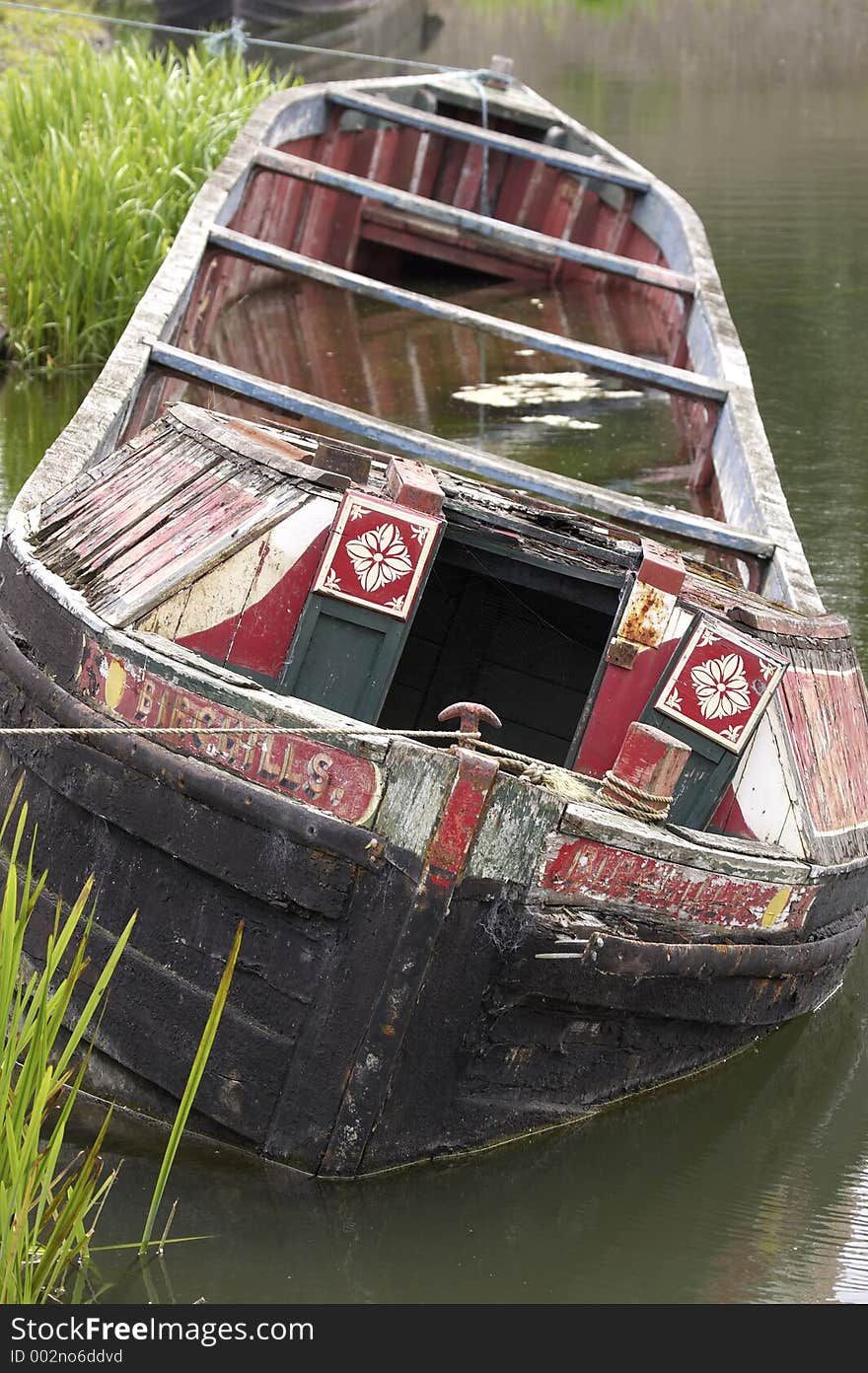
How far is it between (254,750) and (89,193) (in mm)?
6933

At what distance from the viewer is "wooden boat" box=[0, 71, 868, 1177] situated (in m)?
3.91

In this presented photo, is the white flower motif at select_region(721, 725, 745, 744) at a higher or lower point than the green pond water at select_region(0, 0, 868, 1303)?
higher

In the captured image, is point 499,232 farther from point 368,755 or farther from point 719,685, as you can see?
point 368,755

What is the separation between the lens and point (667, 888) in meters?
4.13

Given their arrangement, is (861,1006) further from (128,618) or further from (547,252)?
(547,252)

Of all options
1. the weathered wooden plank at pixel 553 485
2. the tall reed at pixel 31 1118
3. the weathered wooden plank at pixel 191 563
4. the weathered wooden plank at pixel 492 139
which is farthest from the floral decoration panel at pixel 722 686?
the weathered wooden plank at pixel 492 139

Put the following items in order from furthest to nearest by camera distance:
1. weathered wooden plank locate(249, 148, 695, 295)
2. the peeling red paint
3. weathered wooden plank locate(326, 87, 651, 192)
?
weathered wooden plank locate(326, 87, 651, 192) < weathered wooden plank locate(249, 148, 695, 295) < the peeling red paint

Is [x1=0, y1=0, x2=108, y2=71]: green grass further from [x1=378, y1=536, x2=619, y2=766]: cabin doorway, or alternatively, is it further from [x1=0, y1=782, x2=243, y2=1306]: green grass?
[x1=0, y1=782, x2=243, y2=1306]: green grass

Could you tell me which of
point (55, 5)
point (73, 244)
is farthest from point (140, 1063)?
point (55, 5)

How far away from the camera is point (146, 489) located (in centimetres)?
488

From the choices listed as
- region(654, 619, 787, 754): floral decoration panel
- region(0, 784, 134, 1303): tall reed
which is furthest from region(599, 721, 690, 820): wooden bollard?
region(0, 784, 134, 1303): tall reed

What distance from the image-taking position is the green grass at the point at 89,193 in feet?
33.1

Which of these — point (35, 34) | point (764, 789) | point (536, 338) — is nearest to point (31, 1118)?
point (764, 789)
